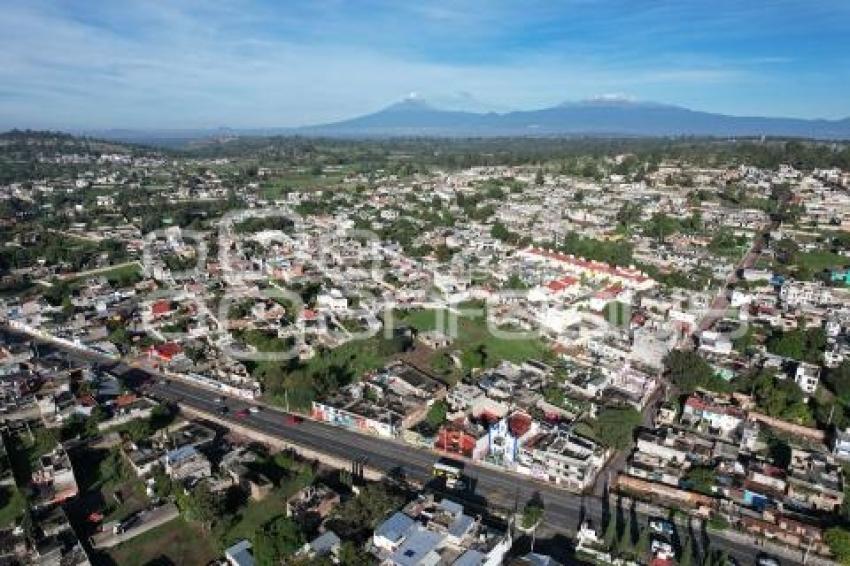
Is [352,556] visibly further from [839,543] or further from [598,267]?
[598,267]

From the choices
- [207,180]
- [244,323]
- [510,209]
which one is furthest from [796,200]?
[207,180]

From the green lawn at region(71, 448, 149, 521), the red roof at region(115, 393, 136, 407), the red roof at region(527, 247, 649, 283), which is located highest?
the red roof at region(527, 247, 649, 283)

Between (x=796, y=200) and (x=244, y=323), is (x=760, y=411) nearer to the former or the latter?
(x=244, y=323)

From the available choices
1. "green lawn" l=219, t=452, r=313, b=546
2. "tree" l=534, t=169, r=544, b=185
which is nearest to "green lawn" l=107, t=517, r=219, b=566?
"green lawn" l=219, t=452, r=313, b=546

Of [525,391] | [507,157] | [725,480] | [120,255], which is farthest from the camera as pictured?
[507,157]

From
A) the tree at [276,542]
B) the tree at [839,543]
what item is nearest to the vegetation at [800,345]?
the tree at [839,543]

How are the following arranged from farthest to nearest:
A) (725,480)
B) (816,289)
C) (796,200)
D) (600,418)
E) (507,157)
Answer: (507,157) → (796,200) → (816,289) → (600,418) → (725,480)

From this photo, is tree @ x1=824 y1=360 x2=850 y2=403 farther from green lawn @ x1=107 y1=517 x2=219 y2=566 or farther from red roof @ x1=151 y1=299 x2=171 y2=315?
red roof @ x1=151 y1=299 x2=171 y2=315
